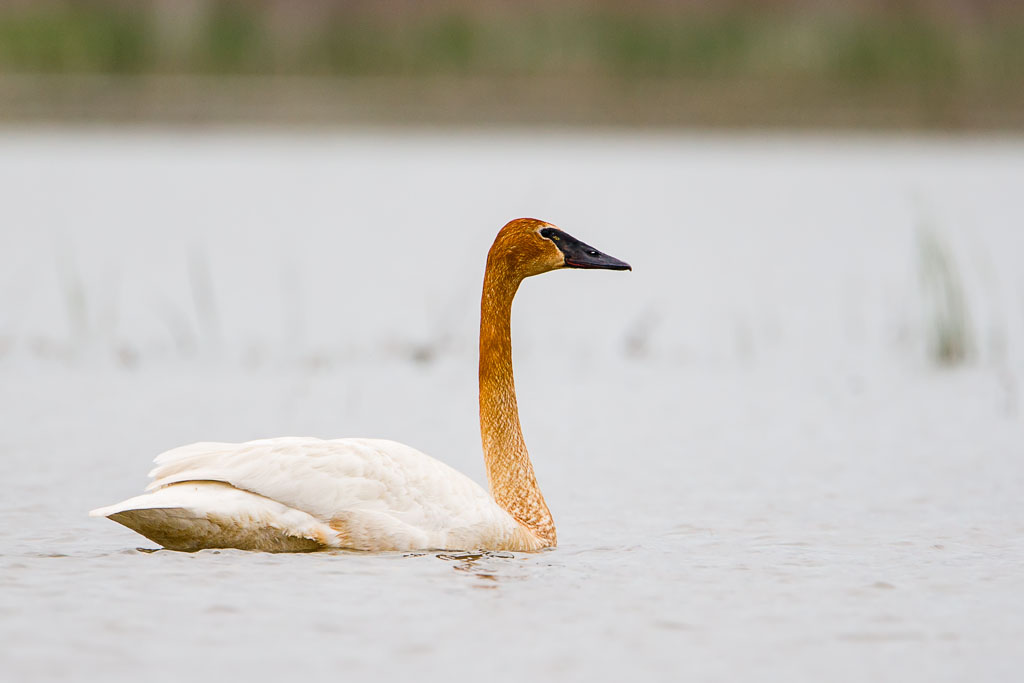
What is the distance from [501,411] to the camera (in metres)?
6.54

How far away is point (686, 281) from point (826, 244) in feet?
12.3

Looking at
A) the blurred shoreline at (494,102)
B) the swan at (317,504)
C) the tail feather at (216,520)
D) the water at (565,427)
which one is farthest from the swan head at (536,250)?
the blurred shoreline at (494,102)

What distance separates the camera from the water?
4.96 metres

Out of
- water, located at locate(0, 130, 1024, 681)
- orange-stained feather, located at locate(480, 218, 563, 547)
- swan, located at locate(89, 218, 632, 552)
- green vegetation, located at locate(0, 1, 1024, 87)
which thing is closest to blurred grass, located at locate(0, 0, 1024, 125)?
green vegetation, located at locate(0, 1, 1024, 87)

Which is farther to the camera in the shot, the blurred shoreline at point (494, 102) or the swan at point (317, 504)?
the blurred shoreline at point (494, 102)

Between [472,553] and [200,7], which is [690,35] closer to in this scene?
[200,7]

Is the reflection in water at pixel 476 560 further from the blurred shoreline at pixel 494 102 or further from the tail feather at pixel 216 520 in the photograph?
the blurred shoreline at pixel 494 102

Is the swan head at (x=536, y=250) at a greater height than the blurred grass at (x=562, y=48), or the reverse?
the blurred grass at (x=562, y=48)

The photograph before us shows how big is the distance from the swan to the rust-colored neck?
0.33 feet

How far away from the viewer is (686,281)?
16.5 meters

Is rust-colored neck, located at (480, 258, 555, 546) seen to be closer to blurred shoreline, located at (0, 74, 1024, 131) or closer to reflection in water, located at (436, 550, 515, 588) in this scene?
reflection in water, located at (436, 550, 515, 588)

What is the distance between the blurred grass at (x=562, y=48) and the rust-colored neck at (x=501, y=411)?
72.5ft

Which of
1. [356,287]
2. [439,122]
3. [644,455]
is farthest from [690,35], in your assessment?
[644,455]

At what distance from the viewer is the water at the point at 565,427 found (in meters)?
4.96
